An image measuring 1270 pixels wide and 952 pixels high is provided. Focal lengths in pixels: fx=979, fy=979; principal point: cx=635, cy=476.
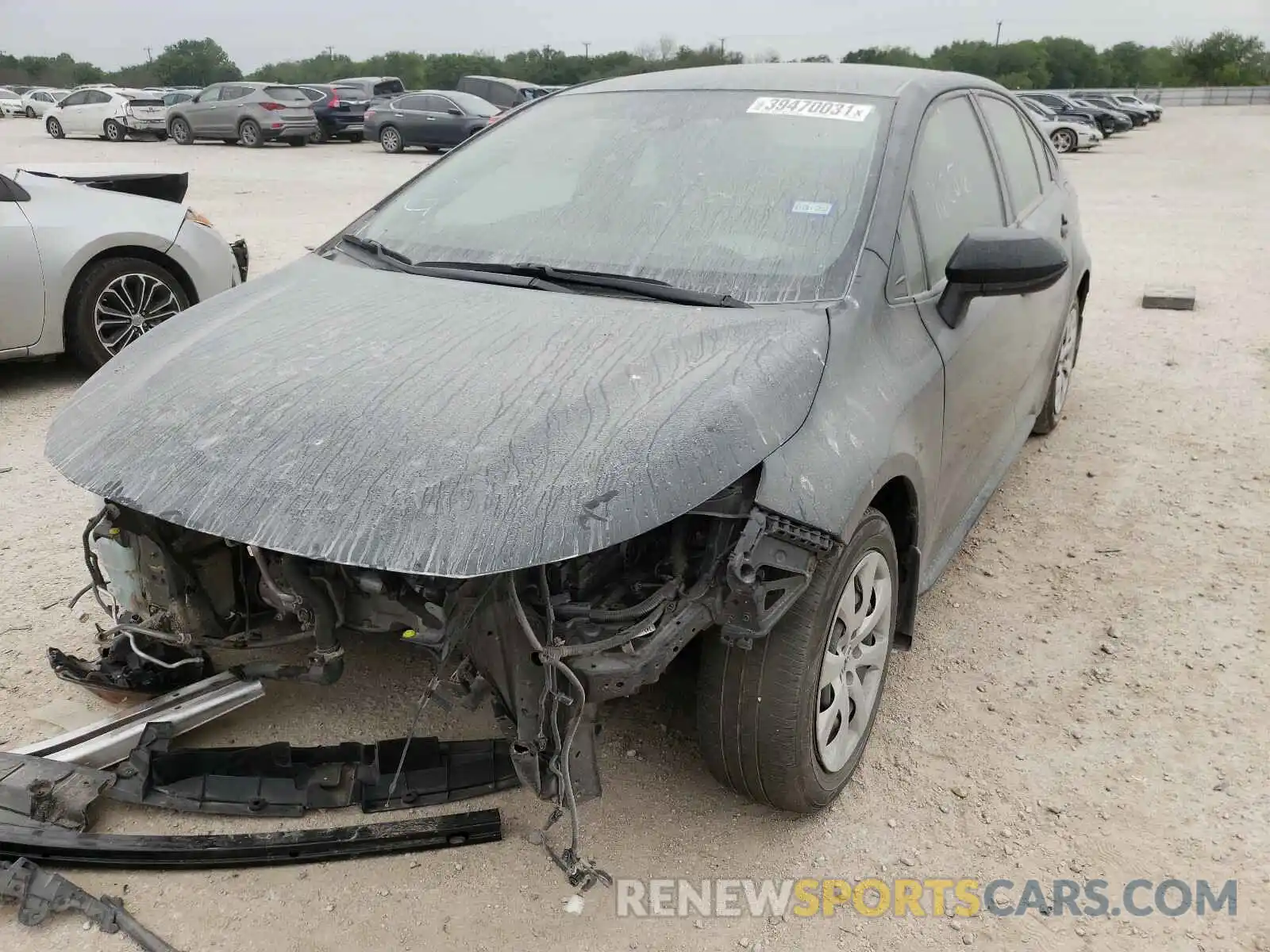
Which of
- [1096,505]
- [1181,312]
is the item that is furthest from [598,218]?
[1181,312]

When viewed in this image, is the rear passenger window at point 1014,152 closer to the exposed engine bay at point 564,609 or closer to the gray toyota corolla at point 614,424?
the gray toyota corolla at point 614,424

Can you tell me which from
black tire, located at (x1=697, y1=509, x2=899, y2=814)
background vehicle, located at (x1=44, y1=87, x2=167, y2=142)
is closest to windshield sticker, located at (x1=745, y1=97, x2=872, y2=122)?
black tire, located at (x1=697, y1=509, x2=899, y2=814)

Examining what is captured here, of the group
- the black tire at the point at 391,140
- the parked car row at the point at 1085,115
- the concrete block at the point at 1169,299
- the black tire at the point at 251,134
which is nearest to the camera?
the concrete block at the point at 1169,299

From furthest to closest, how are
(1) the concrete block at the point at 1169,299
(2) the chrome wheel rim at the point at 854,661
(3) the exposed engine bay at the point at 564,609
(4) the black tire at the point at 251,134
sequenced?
(4) the black tire at the point at 251,134 → (1) the concrete block at the point at 1169,299 → (2) the chrome wheel rim at the point at 854,661 → (3) the exposed engine bay at the point at 564,609

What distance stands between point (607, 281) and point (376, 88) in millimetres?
24305

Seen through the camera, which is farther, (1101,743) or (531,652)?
(1101,743)

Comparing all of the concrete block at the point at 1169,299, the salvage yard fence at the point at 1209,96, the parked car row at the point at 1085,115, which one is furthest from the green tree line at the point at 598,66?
the concrete block at the point at 1169,299

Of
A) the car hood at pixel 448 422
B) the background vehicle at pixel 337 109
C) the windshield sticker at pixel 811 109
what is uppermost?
the background vehicle at pixel 337 109

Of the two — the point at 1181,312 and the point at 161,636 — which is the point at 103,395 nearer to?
the point at 161,636

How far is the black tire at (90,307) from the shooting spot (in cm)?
521

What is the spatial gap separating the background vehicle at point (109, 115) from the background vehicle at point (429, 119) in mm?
6479

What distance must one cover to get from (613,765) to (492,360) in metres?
1.14

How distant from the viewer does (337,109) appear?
22.6m

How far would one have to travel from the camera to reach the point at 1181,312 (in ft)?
23.4
